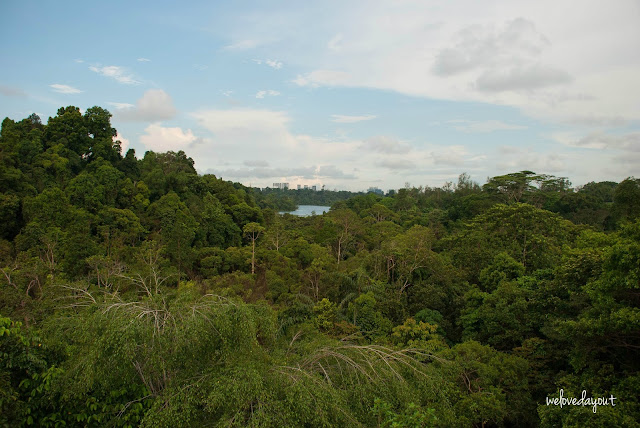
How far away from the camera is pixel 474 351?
9.52 metres

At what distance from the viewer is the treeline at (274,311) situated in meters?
4.42

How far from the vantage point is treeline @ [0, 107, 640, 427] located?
174 inches

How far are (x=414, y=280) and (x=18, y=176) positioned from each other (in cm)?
2060

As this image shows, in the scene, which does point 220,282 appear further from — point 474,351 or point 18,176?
point 18,176

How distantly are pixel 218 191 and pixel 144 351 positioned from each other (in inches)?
1067

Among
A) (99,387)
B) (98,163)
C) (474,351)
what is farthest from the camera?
(98,163)

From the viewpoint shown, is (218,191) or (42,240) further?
(218,191)

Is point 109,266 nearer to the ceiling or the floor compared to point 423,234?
nearer to the floor

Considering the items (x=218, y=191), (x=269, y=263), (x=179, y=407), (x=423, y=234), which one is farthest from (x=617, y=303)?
(x=218, y=191)

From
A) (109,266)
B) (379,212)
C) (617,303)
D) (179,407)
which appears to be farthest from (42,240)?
(379,212)

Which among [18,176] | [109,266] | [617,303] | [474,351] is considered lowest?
[474,351]

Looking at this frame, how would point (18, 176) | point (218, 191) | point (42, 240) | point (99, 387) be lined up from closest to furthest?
point (99, 387), point (42, 240), point (18, 176), point (218, 191)

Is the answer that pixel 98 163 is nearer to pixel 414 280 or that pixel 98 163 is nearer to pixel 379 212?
pixel 414 280

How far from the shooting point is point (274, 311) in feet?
34.1
